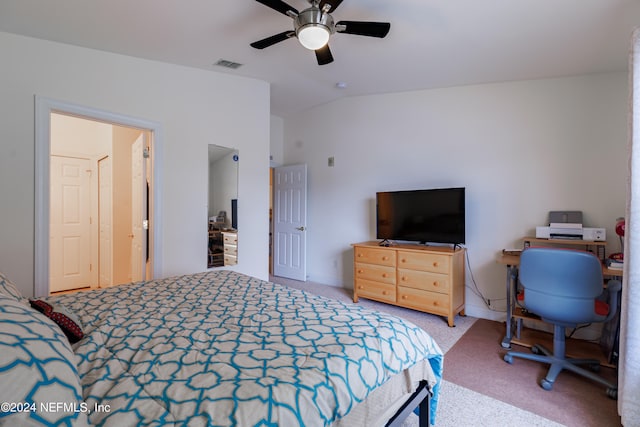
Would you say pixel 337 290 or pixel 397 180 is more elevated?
pixel 397 180

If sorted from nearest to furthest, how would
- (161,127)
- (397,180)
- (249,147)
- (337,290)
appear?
(161,127), (249,147), (397,180), (337,290)

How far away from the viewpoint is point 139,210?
3236 mm

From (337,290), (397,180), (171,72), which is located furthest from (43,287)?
(397,180)

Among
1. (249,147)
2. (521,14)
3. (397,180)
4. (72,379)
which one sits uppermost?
(521,14)

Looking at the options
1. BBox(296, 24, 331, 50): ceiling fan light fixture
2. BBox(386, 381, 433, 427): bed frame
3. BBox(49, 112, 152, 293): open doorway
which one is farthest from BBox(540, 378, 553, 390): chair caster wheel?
BBox(49, 112, 152, 293): open doorway

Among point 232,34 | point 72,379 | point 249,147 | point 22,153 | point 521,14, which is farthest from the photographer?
point 249,147

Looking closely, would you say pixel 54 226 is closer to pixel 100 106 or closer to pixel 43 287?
pixel 43 287

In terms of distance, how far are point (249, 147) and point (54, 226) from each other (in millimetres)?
3102

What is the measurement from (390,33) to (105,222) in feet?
14.6

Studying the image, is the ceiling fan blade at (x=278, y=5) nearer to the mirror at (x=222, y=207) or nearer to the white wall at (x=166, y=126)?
the white wall at (x=166, y=126)

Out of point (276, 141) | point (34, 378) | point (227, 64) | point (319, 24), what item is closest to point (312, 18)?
point (319, 24)

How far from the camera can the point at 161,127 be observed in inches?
120

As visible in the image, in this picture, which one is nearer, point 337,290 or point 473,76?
point 473,76

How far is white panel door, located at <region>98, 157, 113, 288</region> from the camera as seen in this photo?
4.18 metres
